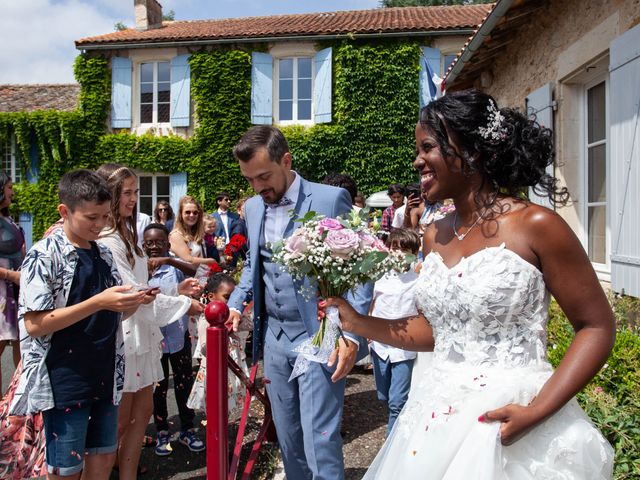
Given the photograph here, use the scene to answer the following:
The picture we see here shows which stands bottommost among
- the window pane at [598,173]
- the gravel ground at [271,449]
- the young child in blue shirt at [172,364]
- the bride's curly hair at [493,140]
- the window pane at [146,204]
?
the gravel ground at [271,449]

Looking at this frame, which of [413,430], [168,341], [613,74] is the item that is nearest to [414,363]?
[168,341]

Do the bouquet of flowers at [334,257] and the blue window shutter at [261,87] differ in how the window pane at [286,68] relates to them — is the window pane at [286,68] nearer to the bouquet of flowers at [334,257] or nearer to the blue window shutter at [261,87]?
the blue window shutter at [261,87]

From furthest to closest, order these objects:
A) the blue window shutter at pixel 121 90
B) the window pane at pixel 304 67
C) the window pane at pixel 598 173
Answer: the blue window shutter at pixel 121 90 < the window pane at pixel 304 67 < the window pane at pixel 598 173

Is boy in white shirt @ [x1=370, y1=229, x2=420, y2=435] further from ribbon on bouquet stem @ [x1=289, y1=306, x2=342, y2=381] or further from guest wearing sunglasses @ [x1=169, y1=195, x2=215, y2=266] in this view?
guest wearing sunglasses @ [x1=169, y1=195, x2=215, y2=266]

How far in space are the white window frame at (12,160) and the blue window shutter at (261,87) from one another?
8553mm

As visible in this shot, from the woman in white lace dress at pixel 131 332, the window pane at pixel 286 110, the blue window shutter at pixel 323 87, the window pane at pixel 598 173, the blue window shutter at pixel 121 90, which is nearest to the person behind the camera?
the woman in white lace dress at pixel 131 332

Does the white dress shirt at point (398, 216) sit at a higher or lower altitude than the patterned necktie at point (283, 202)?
higher

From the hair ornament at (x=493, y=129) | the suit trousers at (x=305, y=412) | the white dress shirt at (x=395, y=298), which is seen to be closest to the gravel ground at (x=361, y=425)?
the white dress shirt at (x=395, y=298)

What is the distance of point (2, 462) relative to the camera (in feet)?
10.1

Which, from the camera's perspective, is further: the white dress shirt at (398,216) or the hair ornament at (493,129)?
the white dress shirt at (398,216)

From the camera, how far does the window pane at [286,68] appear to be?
55.6ft

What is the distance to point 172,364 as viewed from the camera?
15.3ft

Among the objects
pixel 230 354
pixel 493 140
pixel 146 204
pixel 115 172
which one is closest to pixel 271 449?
pixel 230 354

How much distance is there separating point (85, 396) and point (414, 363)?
8.11 ft
